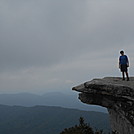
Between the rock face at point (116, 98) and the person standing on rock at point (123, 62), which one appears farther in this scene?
the person standing on rock at point (123, 62)

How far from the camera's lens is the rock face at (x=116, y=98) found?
19.1 meters

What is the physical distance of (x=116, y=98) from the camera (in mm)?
20250

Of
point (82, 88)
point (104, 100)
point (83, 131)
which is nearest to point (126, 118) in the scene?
point (104, 100)

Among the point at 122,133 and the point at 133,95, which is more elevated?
the point at 133,95

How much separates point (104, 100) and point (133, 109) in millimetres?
3399

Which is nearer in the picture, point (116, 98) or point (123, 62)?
point (116, 98)

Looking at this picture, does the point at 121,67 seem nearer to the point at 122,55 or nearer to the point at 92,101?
the point at 122,55

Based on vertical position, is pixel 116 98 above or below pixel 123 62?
below

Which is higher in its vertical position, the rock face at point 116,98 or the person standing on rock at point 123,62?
the person standing on rock at point 123,62

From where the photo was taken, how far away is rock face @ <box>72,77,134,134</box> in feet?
62.8

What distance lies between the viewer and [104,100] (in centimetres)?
2164

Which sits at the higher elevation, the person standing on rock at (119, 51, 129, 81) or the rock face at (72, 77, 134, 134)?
the person standing on rock at (119, 51, 129, 81)

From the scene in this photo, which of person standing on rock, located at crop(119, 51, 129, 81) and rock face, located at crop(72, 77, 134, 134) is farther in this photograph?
person standing on rock, located at crop(119, 51, 129, 81)

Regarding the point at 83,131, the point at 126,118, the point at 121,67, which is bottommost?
the point at 83,131
